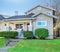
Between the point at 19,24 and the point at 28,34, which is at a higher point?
the point at 19,24

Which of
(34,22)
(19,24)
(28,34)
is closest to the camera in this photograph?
(28,34)

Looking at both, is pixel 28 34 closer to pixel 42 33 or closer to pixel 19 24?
pixel 42 33

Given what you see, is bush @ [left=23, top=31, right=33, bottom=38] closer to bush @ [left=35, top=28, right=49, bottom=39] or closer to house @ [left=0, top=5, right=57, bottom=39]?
bush @ [left=35, top=28, right=49, bottom=39]

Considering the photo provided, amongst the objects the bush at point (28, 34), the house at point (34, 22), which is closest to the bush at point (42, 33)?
the bush at point (28, 34)

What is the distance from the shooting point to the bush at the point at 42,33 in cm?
3275

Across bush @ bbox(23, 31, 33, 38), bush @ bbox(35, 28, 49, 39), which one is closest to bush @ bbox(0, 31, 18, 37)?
bush @ bbox(23, 31, 33, 38)

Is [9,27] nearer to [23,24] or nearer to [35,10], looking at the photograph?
[23,24]

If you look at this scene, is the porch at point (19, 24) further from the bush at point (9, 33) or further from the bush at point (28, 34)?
the bush at point (9, 33)

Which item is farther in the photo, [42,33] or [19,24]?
[19,24]

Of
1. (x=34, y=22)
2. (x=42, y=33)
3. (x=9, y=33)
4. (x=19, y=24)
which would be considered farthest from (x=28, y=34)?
(x=19, y=24)

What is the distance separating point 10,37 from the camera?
3438cm

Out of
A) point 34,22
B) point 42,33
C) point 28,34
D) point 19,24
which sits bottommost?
point 28,34

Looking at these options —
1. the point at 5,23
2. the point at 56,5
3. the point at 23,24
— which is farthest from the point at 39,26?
the point at 56,5

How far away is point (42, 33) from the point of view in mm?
32844
